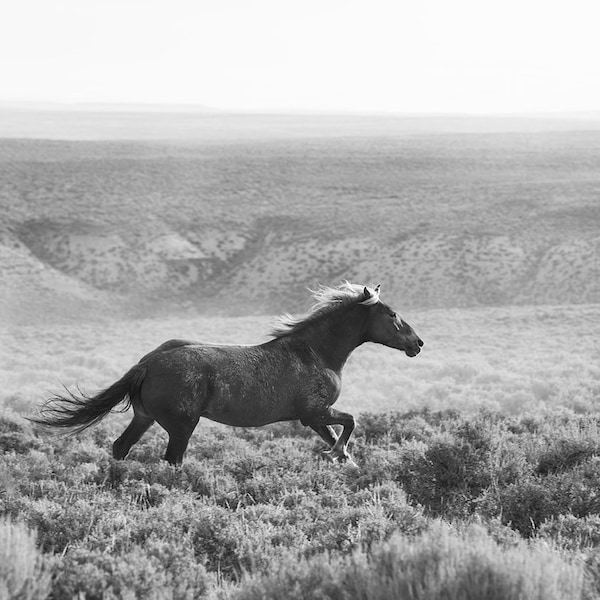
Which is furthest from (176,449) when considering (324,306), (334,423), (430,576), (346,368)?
(346,368)

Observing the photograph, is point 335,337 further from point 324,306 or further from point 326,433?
point 326,433

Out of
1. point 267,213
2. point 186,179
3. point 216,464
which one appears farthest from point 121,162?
point 216,464

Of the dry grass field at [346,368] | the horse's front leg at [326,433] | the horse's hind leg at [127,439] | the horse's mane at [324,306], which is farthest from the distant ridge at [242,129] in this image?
the horse's hind leg at [127,439]

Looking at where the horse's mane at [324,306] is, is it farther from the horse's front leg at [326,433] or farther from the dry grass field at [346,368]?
the horse's front leg at [326,433]

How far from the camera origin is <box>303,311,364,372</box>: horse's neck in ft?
31.7

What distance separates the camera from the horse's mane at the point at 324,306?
9.67m

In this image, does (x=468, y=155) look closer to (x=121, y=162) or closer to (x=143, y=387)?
(x=121, y=162)

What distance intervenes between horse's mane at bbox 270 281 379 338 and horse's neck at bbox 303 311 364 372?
10cm

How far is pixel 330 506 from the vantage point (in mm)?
8070

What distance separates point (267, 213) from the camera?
140ft

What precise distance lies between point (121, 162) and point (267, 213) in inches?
550

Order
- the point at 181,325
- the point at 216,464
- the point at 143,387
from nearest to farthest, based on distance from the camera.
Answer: the point at 143,387 < the point at 216,464 < the point at 181,325

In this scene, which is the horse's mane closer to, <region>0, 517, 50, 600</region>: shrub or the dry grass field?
the dry grass field

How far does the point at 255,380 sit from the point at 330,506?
1611mm
